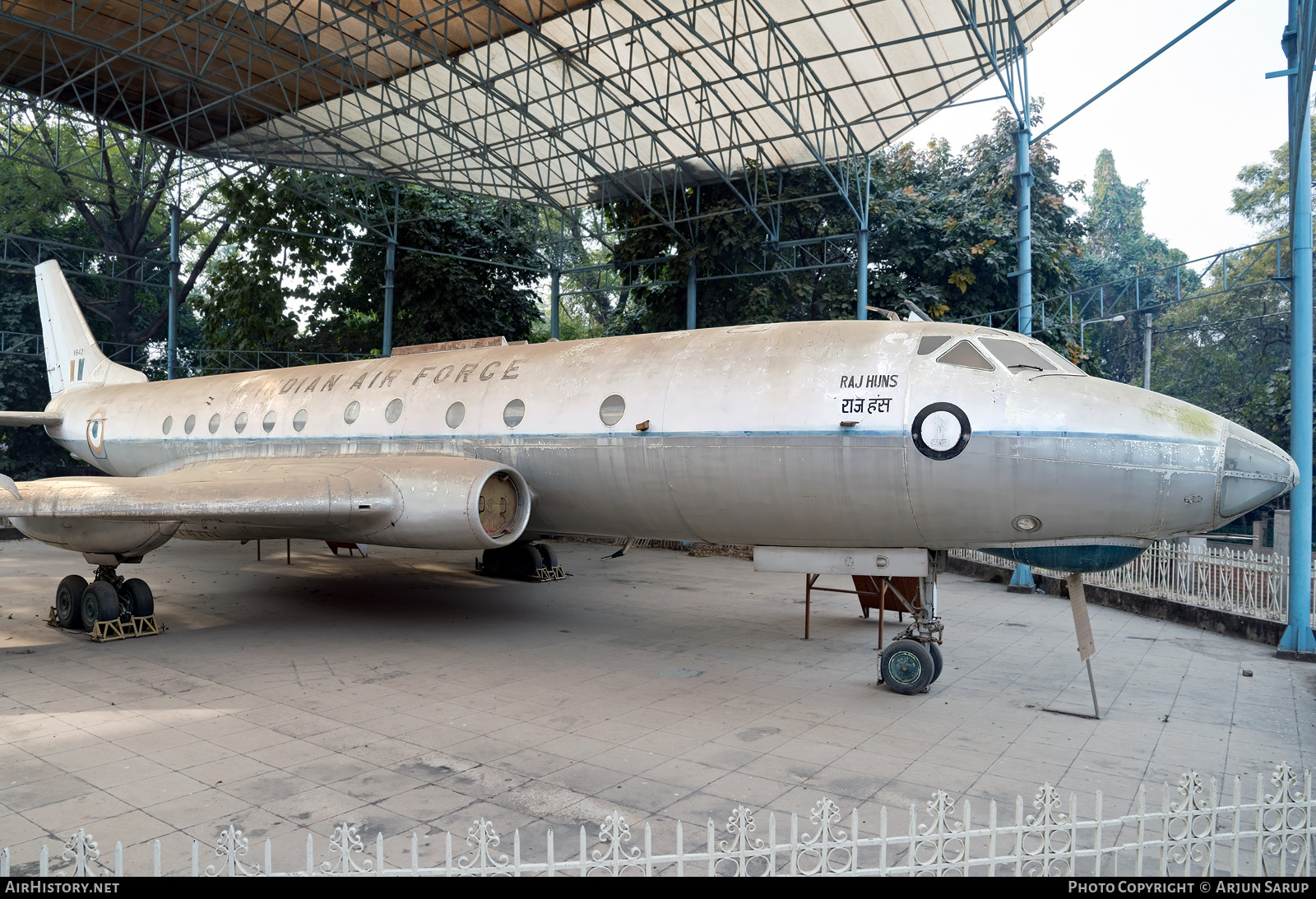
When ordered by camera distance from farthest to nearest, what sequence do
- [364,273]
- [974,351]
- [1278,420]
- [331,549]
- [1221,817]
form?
[364,273] < [1278,420] < [331,549] < [974,351] < [1221,817]

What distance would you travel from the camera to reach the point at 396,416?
1355 centimetres

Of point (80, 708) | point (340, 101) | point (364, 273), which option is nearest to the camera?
point (80, 708)

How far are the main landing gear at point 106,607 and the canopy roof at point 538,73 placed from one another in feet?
46.3

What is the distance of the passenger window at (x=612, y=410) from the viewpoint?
1125 centimetres

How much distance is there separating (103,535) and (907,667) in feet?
37.2

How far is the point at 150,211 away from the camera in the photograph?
4066cm

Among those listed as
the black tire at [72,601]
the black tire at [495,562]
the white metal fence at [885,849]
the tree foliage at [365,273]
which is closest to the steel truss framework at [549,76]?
the tree foliage at [365,273]

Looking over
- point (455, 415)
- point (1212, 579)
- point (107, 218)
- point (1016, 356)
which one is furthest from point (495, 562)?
point (107, 218)

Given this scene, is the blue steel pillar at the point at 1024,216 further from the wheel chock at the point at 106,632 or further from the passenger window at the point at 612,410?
the wheel chock at the point at 106,632

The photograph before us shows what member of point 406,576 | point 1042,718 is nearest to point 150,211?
point 406,576

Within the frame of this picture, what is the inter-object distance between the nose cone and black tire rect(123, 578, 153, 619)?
14.3 metres

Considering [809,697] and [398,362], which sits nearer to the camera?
[809,697]

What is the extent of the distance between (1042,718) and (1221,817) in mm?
2551

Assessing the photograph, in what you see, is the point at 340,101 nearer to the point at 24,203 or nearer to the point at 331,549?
the point at 331,549
